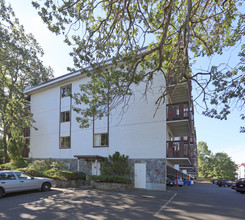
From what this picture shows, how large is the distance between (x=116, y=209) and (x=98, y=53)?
267 inches

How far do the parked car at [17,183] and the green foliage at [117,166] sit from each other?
489 centimetres

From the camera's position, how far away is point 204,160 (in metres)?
61.7

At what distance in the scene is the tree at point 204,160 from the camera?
59094mm

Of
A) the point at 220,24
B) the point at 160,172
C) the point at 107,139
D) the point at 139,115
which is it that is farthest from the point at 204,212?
the point at 107,139

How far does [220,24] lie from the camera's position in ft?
28.7

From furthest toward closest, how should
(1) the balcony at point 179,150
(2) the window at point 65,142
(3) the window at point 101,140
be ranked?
(2) the window at point 65,142, (3) the window at point 101,140, (1) the balcony at point 179,150

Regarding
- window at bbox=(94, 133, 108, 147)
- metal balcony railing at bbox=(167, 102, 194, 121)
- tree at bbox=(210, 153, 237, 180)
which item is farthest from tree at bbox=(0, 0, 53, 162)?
tree at bbox=(210, 153, 237, 180)

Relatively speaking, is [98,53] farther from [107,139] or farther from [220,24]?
[107,139]

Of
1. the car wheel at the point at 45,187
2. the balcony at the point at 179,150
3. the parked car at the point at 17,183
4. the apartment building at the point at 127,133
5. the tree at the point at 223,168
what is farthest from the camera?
the tree at the point at 223,168

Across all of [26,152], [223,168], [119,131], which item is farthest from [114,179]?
[223,168]

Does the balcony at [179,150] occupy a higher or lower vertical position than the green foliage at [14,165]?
higher

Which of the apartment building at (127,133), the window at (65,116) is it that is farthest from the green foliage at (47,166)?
the window at (65,116)

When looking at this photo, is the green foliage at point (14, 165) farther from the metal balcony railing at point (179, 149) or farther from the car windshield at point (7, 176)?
the metal balcony railing at point (179, 149)

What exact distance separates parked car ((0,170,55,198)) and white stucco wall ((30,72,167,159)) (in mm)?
6634
